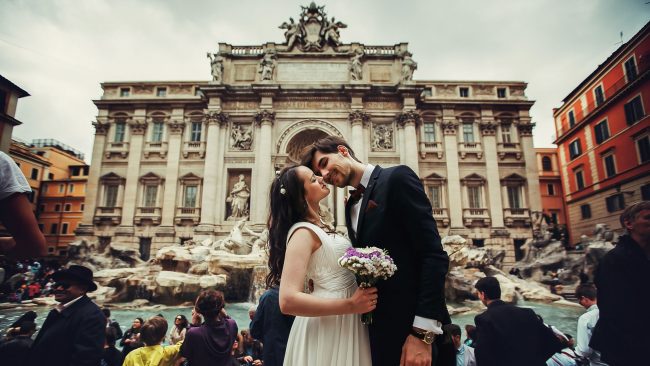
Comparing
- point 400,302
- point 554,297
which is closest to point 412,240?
point 400,302

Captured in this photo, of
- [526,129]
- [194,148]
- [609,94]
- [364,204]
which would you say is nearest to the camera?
[364,204]

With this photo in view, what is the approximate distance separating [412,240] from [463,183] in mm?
22003

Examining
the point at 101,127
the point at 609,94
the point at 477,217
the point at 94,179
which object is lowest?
the point at 477,217

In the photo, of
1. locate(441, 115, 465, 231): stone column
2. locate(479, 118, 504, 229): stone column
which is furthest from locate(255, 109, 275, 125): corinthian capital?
locate(479, 118, 504, 229): stone column

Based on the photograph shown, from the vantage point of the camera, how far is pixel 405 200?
179 centimetres

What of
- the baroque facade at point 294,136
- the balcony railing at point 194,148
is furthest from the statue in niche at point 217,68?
the balcony railing at point 194,148

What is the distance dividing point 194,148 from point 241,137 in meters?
3.57

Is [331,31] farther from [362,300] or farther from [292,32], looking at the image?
[362,300]

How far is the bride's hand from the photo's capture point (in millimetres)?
1593

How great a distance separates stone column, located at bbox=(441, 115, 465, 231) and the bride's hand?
20.8 metres

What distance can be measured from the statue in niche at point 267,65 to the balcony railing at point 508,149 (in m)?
16.9

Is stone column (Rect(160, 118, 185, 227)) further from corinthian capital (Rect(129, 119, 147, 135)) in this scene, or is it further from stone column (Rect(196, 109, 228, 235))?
stone column (Rect(196, 109, 228, 235))

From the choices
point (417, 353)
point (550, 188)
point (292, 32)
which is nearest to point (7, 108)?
point (417, 353)

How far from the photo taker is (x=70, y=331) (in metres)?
2.73
